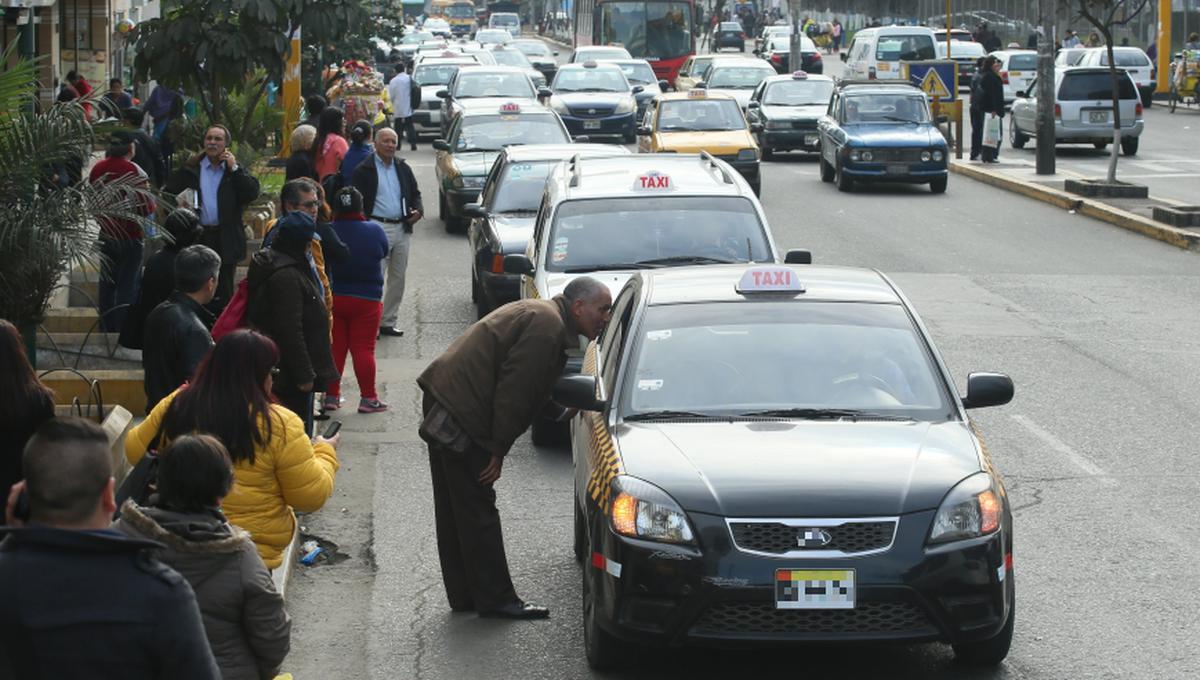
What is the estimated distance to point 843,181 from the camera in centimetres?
2902

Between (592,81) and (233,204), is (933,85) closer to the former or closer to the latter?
(592,81)

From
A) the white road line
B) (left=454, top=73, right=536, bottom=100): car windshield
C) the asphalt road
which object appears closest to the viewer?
the asphalt road

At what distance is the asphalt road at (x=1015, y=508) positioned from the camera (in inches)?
297

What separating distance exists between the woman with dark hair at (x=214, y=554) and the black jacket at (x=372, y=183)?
10.1 meters

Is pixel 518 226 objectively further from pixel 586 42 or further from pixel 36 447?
pixel 586 42

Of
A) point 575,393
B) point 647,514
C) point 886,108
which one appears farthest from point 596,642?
point 886,108

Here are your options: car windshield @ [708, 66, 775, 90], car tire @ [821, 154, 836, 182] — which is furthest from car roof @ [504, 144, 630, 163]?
car windshield @ [708, 66, 775, 90]

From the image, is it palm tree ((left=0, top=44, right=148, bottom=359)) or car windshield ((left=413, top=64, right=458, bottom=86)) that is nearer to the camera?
palm tree ((left=0, top=44, right=148, bottom=359))

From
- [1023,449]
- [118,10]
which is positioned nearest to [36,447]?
[1023,449]

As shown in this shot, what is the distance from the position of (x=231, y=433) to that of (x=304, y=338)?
4033 mm

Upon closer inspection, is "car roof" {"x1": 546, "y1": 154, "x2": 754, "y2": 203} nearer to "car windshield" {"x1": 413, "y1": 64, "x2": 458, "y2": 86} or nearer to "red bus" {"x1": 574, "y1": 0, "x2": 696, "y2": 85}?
"car windshield" {"x1": 413, "y1": 64, "x2": 458, "y2": 86}

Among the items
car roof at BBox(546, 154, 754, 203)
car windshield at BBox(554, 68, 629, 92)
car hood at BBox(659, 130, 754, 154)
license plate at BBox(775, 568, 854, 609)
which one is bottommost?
license plate at BBox(775, 568, 854, 609)

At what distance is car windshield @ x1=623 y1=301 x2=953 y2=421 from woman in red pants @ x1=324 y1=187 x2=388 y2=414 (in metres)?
4.30

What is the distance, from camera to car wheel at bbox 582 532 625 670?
23.5ft
